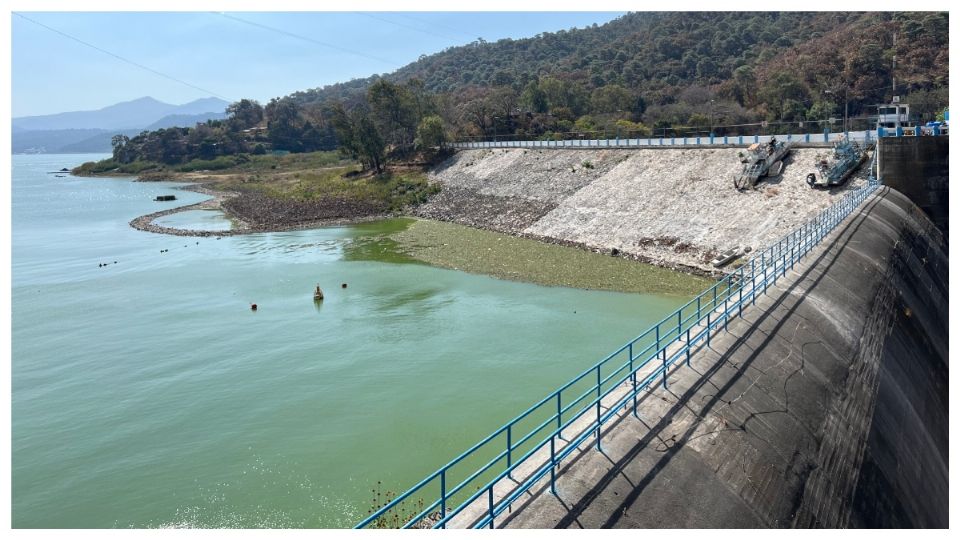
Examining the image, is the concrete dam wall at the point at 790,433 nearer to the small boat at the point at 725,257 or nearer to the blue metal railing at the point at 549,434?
the blue metal railing at the point at 549,434

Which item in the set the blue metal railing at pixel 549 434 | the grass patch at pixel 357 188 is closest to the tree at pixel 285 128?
the grass patch at pixel 357 188

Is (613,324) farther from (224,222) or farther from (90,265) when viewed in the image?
(224,222)

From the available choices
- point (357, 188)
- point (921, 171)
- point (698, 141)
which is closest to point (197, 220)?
point (357, 188)

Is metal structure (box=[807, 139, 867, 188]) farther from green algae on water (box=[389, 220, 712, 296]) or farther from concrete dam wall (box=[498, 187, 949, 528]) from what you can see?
concrete dam wall (box=[498, 187, 949, 528])

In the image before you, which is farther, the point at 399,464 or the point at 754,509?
the point at 399,464

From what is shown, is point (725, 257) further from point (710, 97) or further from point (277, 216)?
point (710, 97)

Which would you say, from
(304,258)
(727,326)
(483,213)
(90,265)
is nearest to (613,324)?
(727,326)

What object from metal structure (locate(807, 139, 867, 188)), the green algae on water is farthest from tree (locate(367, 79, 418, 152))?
metal structure (locate(807, 139, 867, 188))
